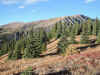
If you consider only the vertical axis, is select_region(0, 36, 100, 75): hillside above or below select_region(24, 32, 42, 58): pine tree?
above

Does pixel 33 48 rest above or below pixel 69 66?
below

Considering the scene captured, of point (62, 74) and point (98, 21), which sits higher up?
point (98, 21)

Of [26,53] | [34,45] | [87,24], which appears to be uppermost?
[87,24]

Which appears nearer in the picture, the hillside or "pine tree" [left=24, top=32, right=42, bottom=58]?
the hillside

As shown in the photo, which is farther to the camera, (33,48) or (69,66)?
(33,48)

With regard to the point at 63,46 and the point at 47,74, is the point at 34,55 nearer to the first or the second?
the point at 63,46

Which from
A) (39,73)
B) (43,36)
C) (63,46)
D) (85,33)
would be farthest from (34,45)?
(43,36)

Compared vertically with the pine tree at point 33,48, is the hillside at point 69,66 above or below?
above

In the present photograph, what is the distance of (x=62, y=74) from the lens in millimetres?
7480

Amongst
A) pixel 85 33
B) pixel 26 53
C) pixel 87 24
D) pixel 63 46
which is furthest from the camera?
pixel 87 24

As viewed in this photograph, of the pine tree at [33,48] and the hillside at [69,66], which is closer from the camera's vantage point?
the hillside at [69,66]

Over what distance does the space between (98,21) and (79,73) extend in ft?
239

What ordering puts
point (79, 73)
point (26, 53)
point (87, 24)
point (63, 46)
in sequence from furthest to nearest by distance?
point (87, 24) → point (63, 46) → point (26, 53) → point (79, 73)

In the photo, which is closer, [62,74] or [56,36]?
[62,74]
